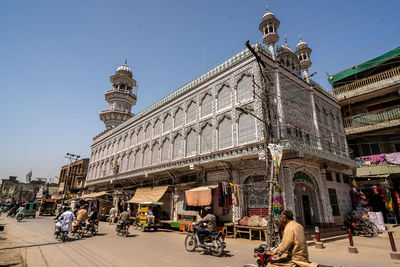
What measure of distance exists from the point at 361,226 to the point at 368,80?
49.4 ft

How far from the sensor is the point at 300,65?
1745 centimetres

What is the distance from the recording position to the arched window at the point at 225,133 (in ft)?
45.5

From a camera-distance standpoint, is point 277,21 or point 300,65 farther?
point 300,65

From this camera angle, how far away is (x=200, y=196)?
13.4 metres

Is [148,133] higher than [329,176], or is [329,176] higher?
[148,133]

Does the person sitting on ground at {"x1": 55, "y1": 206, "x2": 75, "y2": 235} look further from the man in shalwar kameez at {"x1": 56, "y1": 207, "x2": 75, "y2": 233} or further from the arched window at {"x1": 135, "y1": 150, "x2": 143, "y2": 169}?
the arched window at {"x1": 135, "y1": 150, "x2": 143, "y2": 169}

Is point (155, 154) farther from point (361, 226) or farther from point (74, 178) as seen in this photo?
point (74, 178)

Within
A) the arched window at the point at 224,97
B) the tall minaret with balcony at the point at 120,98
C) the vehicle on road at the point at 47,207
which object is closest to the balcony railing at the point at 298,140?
the arched window at the point at 224,97

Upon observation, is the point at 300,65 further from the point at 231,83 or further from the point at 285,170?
the point at 285,170

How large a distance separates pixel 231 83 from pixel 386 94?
1673 centimetres

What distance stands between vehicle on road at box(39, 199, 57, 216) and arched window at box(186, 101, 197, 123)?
87.1ft

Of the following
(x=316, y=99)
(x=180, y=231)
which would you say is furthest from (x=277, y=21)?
(x=180, y=231)

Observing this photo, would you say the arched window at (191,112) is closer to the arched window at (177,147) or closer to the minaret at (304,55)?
the arched window at (177,147)

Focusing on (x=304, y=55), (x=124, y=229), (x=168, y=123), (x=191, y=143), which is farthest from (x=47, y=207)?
(x=304, y=55)
